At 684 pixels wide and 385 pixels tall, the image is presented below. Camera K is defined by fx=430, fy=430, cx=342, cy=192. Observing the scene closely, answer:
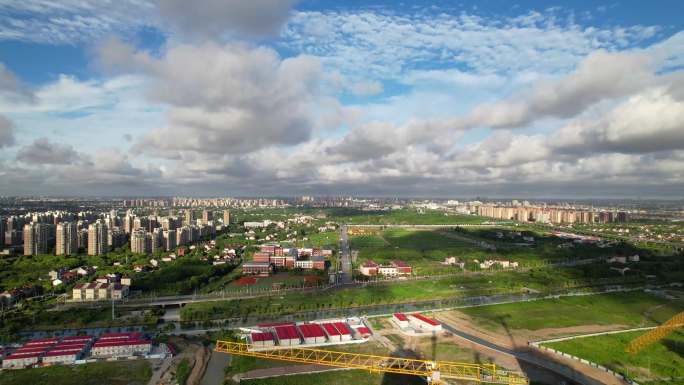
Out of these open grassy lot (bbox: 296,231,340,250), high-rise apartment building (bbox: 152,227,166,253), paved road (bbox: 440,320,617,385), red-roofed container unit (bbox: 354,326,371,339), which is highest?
high-rise apartment building (bbox: 152,227,166,253)

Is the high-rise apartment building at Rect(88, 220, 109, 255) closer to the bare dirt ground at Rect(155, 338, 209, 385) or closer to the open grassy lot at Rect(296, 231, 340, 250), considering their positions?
the open grassy lot at Rect(296, 231, 340, 250)

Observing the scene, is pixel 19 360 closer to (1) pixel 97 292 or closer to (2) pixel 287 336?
(2) pixel 287 336

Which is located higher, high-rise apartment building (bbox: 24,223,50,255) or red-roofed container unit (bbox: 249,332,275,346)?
high-rise apartment building (bbox: 24,223,50,255)

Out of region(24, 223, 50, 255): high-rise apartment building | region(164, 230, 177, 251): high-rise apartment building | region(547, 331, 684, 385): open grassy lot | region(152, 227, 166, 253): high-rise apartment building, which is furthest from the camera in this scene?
region(164, 230, 177, 251): high-rise apartment building

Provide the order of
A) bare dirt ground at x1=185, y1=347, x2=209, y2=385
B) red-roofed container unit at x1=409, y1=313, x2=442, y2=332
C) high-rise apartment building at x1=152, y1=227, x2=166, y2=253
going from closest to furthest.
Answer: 1. bare dirt ground at x1=185, y1=347, x2=209, y2=385
2. red-roofed container unit at x1=409, y1=313, x2=442, y2=332
3. high-rise apartment building at x1=152, y1=227, x2=166, y2=253

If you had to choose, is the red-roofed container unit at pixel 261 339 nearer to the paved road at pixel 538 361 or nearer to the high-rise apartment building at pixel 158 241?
the paved road at pixel 538 361

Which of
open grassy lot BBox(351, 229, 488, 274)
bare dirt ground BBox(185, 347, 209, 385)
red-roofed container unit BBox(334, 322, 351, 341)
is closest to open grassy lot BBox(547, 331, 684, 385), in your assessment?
red-roofed container unit BBox(334, 322, 351, 341)
